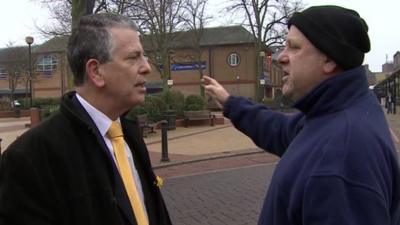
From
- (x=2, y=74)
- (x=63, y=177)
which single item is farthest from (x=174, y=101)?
(x=2, y=74)

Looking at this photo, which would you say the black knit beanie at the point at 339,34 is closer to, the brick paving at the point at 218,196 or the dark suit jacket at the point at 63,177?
the dark suit jacket at the point at 63,177

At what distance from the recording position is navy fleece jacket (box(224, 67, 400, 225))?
5.00 ft

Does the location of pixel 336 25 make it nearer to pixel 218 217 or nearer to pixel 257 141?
pixel 257 141

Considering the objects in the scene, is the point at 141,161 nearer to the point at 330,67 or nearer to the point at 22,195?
the point at 22,195

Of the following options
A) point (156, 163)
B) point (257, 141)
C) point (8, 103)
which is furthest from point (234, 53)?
point (257, 141)

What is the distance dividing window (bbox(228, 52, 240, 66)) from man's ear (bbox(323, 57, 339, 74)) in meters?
55.2

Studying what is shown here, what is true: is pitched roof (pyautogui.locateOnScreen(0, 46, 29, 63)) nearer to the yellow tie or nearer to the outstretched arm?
the outstretched arm

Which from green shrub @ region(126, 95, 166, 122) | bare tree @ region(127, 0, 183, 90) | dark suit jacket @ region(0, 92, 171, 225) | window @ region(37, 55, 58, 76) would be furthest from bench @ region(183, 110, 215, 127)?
window @ region(37, 55, 58, 76)

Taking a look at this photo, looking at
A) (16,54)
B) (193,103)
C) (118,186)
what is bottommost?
(193,103)

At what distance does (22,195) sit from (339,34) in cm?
127

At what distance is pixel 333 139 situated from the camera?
5.33 ft

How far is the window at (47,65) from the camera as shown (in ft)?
216

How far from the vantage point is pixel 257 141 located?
8.91 ft

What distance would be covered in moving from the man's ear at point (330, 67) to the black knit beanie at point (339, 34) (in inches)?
0.8
